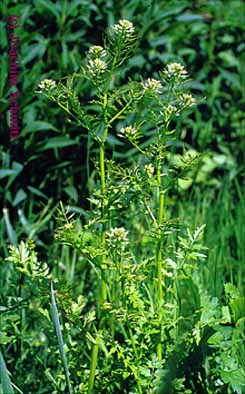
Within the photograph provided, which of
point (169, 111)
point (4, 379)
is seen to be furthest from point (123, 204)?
point (4, 379)

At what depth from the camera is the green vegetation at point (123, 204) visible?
1.97 meters

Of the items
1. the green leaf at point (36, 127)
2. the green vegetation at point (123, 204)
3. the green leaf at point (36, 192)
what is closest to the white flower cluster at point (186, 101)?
the green vegetation at point (123, 204)

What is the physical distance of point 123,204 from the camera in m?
1.97

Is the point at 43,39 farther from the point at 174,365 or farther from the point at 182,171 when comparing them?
the point at 174,365

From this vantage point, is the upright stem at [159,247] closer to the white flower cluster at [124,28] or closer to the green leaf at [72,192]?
the white flower cluster at [124,28]

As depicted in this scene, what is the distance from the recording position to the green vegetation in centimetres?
197

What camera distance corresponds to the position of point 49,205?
3.15 metres

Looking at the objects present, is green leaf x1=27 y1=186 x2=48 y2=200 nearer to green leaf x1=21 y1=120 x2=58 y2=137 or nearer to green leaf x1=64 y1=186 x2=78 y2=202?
green leaf x1=64 y1=186 x2=78 y2=202

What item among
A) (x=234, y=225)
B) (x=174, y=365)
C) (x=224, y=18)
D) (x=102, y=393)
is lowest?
(x=102, y=393)

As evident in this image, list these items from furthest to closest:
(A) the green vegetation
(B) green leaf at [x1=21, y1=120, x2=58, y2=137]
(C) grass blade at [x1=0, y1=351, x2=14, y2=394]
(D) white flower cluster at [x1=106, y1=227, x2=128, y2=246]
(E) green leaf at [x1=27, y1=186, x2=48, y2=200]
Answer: (E) green leaf at [x1=27, y1=186, x2=48, y2=200] → (B) green leaf at [x1=21, y1=120, x2=58, y2=137] → (A) the green vegetation → (D) white flower cluster at [x1=106, y1=227, x2=128, y2=246] → (C) grass blade at [x1=0, y1=351, x2=14, y2=394]

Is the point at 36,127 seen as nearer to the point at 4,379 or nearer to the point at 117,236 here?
the point at 117,236

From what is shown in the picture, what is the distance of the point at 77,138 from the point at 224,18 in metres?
1.20

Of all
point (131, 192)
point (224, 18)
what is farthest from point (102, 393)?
point (224, 18)


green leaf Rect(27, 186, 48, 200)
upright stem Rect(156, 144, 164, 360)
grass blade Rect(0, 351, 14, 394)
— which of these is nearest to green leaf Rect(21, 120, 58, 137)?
green leaf Rect(27, 186, 48, 200)
